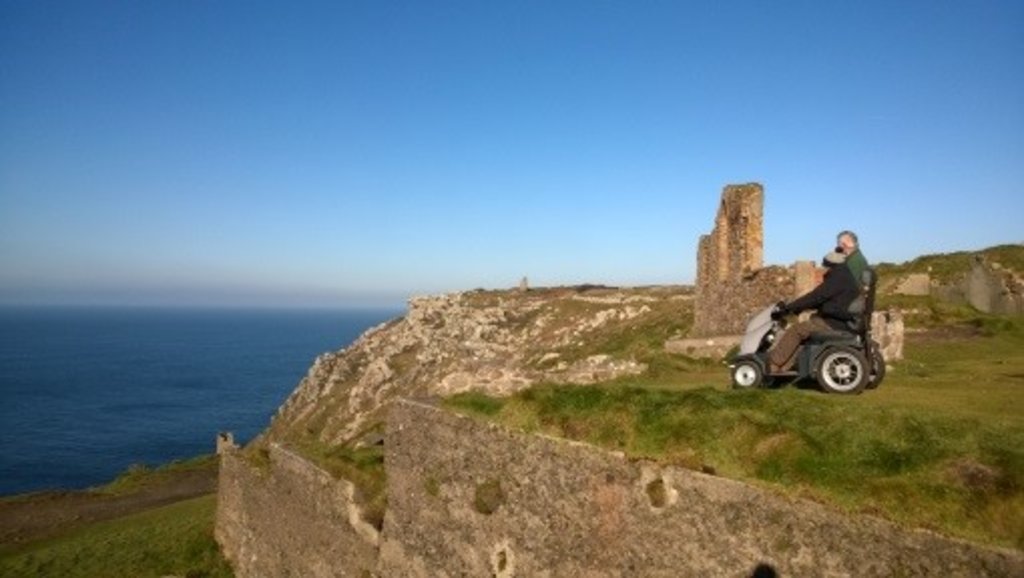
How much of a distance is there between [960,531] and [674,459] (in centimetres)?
298

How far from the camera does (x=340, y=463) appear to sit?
1571cm

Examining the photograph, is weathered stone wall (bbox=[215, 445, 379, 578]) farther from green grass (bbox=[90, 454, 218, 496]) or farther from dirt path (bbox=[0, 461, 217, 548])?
green grass (bbox=[90, 454, 218, 496])

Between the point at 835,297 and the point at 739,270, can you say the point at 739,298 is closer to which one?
the point at 739,270

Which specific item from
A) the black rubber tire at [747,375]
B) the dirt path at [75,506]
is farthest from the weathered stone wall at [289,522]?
the dirt path at [75,506]

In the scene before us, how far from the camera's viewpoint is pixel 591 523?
926cm

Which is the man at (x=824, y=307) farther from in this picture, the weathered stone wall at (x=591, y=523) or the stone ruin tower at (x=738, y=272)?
the stone ruin tower at (x=738, y=272)

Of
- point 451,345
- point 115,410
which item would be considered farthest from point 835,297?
point 115,410

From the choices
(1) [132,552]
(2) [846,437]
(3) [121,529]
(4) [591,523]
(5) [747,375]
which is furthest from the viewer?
(3) [121,529]

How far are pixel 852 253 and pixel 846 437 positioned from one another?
344 centimetres

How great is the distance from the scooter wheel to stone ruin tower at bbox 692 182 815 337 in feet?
30.6

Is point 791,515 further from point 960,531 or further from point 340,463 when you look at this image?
point 340,463

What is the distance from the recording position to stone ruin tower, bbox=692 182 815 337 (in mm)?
19891

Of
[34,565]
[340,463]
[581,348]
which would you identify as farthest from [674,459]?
[581,348]

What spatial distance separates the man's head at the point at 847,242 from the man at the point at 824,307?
156 mm
